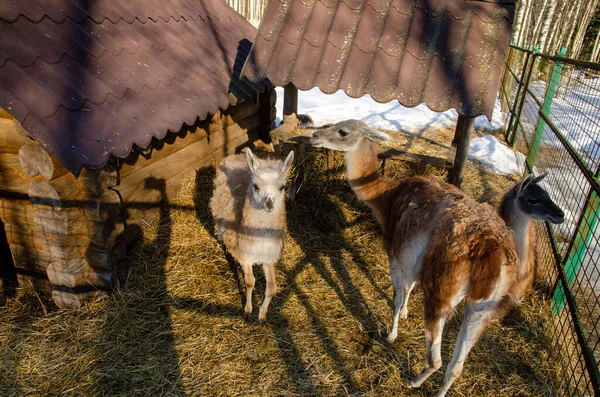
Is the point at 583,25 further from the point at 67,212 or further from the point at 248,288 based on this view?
the point at 67,212

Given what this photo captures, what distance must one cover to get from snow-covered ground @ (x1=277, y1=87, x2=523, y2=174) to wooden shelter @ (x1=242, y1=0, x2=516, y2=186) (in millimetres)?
3948

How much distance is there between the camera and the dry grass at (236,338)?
10.2ft

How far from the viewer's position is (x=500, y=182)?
659 cm

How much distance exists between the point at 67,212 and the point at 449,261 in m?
3.16

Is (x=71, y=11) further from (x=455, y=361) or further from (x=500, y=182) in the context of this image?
(x=500, y=182)

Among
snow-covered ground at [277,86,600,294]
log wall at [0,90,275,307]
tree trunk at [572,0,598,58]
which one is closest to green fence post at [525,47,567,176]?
snow-covered ground at [277,86,600,294]

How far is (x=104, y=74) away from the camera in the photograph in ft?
11.0

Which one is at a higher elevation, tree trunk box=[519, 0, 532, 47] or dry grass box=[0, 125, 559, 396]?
tree trunk box=[519, 0, 532, 47]

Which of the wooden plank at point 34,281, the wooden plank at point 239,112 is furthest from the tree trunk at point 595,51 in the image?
the wooden plank at point 34,281

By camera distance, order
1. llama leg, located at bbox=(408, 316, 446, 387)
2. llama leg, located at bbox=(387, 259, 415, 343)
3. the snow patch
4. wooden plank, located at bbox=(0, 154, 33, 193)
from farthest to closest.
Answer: the snow patch < llama leg, located at bbox=(387, 259, 415, 343) < wooden plank, located at bbox=(0, 154, 33, 193) < llama leg, located at bbox=(408, 316, 446, 387)

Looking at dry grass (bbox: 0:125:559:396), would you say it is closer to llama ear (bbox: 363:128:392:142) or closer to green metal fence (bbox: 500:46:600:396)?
green metal fence (bbox: 500:46:600:396)

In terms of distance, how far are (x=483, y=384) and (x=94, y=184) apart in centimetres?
383

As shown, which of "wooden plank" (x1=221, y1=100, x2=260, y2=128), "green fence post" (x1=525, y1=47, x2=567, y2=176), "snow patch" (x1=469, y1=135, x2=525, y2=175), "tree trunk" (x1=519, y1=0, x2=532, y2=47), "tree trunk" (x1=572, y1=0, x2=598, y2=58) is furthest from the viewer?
"tree trunk" (x1=572, y1=0, x2=598, y2=58)

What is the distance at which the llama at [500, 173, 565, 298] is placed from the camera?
2998 millimetres
